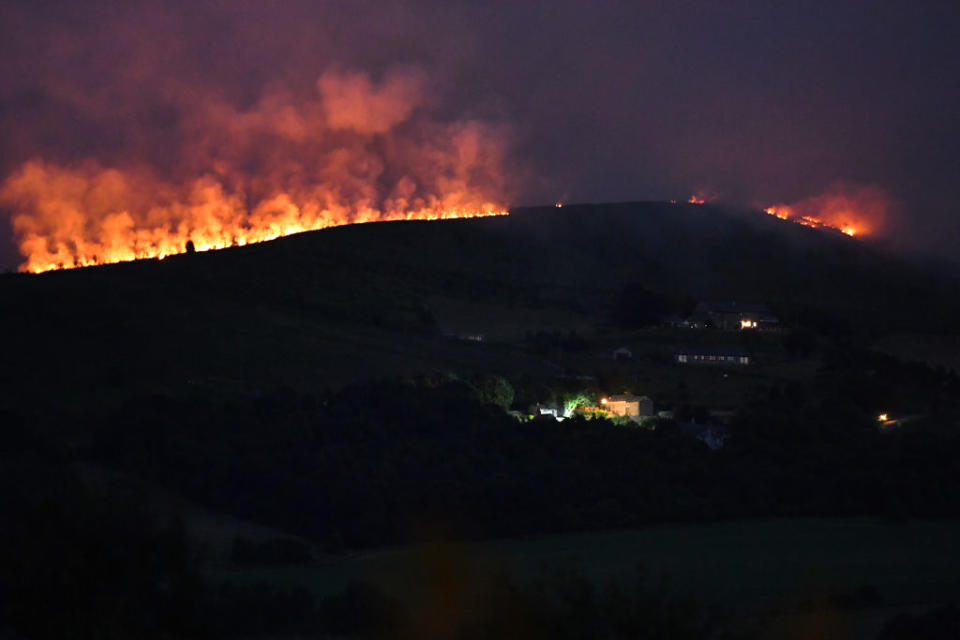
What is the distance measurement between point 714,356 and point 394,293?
100 ft

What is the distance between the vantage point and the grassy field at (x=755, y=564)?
26.5 metres

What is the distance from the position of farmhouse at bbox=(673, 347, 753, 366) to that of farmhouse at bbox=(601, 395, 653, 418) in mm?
15895

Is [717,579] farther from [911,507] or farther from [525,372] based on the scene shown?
[525,372]

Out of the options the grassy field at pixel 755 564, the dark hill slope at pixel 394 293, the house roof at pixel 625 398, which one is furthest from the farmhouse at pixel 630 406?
the grassy field at pixel 755 564

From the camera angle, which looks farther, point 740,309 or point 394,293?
point 740,309

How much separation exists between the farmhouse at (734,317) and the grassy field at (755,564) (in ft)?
163

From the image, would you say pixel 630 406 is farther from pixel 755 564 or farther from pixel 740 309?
pixel 740 309

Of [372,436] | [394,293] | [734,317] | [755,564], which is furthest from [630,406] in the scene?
[394,293]

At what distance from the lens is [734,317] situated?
93.5 meters

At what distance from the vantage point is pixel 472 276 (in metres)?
110

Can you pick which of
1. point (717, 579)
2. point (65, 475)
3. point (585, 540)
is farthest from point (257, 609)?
point (585, 540)

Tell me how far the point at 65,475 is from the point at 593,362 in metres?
51.2

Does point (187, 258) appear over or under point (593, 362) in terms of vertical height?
over

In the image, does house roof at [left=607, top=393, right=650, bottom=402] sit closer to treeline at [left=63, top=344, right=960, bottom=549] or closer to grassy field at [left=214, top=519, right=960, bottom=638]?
treeline at [left=63, top=344, right=960, bottom=549]
